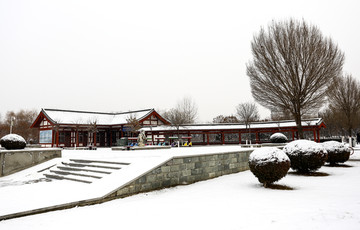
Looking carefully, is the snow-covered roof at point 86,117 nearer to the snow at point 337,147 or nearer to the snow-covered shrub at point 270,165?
the snow at point 337,147

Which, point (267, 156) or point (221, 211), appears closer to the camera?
point (221, 211)

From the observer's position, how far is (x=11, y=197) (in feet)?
21.3

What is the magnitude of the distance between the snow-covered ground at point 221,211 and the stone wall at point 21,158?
225 inches

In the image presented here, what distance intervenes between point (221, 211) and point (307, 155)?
6.43m

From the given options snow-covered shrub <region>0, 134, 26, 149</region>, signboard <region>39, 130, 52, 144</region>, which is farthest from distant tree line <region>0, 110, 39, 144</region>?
snow-covered shrub <region>0, 134, 26, 149</region>

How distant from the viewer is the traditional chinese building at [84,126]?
27609 mm

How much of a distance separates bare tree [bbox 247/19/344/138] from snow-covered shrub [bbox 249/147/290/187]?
11.3m

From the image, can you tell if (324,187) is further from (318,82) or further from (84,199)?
(318,82)

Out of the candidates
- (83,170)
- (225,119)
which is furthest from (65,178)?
(225,119)

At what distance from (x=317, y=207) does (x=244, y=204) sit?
164 centimetres

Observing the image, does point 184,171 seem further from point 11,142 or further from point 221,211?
point 11,142

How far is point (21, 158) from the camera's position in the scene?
12555 mm

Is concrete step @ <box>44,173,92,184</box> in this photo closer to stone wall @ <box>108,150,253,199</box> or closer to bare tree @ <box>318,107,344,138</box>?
stone wall @ <box>108,150,253,199</box>

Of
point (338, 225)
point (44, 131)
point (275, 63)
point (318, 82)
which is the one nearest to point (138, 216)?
point (338, 225)
